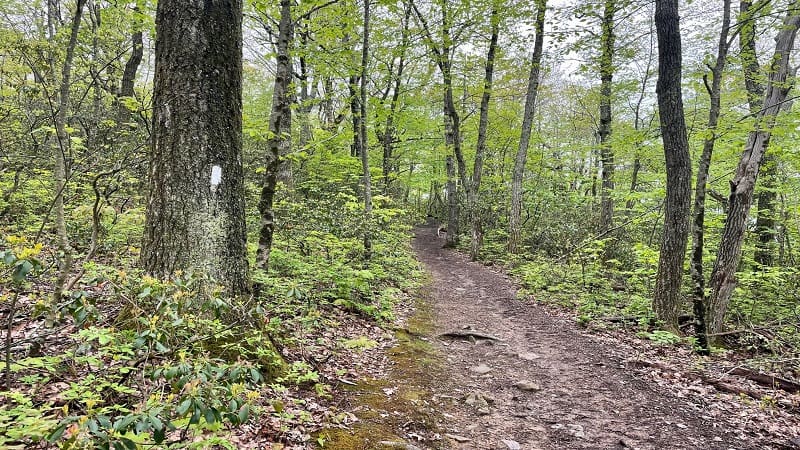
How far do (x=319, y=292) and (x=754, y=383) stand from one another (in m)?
6.27

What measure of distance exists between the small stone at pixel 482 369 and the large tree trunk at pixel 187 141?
143 inches

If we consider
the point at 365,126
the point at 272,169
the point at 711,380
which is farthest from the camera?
the point at 365,126

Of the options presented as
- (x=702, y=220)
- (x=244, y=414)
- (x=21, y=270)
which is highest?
(x=702, y=220)

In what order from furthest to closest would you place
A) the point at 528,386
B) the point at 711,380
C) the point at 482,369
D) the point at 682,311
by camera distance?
the point at 682,311 < the point at 482,369 < the point at 711,380 < the point at 528,386

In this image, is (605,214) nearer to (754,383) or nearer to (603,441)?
(754,383)

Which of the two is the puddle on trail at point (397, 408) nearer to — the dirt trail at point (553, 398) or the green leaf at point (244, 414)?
the dirt trail at point (553, 398)

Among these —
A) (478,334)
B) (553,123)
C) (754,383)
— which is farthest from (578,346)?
(553,123)

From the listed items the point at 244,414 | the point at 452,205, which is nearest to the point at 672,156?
the point at 244,414

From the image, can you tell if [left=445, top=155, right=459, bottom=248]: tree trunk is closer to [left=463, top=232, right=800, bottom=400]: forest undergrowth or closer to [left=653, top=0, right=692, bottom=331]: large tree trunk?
[left=463, top=232, right=800, bottom=400]: forest undergrowth

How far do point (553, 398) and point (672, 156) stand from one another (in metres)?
4.86

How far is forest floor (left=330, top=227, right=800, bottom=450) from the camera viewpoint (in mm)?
4023

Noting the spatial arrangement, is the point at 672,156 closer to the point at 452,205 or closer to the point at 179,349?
the point at 179,349

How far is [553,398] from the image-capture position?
16.3 feet

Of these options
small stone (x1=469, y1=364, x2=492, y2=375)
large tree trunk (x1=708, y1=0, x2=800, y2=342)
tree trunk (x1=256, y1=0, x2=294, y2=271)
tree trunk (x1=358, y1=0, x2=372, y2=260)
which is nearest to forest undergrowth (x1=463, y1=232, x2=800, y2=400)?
large tree trunk (x1=708, y1=0, x2=800, y2=342)
